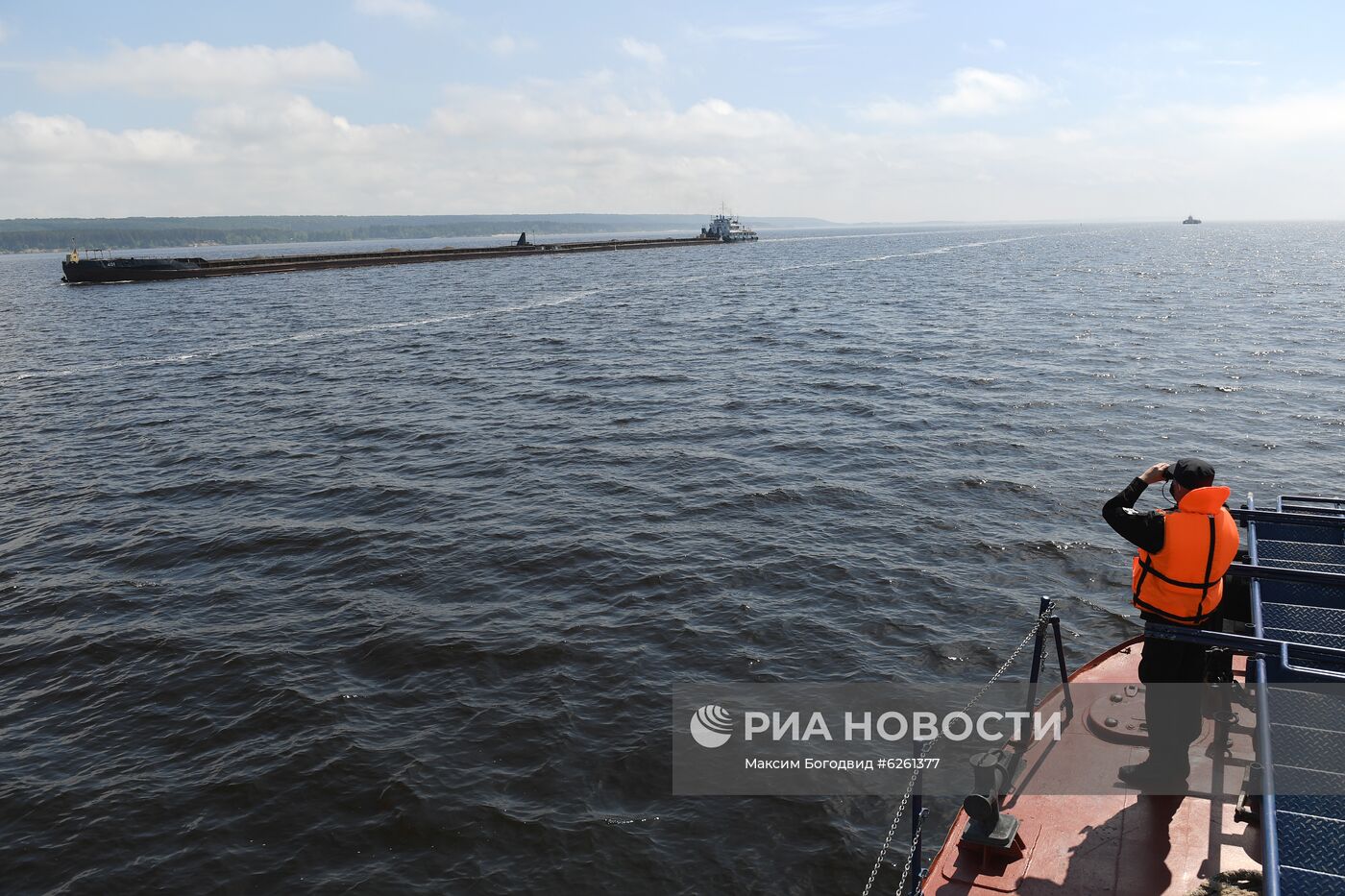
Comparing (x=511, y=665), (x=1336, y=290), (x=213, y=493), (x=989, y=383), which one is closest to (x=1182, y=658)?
(x=511, y=665)

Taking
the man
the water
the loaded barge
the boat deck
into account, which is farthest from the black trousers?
the loaded barge

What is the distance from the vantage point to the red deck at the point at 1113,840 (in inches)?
277

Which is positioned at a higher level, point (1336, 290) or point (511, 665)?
point (1336, 290)

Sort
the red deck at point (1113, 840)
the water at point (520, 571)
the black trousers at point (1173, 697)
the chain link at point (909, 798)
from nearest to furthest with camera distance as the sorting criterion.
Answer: the red deck at point (1113, 840) → the chain link at point (909, 798) → the black trousers at point (1173, 697) → the water at point (520, 571)

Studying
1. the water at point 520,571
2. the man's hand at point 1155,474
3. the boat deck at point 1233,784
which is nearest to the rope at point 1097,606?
the water at point 520,571

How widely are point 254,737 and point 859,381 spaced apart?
1147 inches

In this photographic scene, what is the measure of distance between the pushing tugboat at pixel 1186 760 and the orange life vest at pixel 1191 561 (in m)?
0.01

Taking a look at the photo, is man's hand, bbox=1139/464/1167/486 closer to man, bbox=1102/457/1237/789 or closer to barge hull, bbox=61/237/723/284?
man, bbox=1102/457/1237/789

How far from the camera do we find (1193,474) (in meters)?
7.11

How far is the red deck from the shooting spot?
23.0 feet

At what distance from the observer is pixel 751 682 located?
45.5 ft

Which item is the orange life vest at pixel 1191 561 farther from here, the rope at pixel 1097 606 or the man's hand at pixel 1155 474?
the rope at pixel 1097 606

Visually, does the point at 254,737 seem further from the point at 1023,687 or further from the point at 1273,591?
the point at 1273,591

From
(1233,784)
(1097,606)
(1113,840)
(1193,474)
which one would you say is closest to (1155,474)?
(1193,474)
